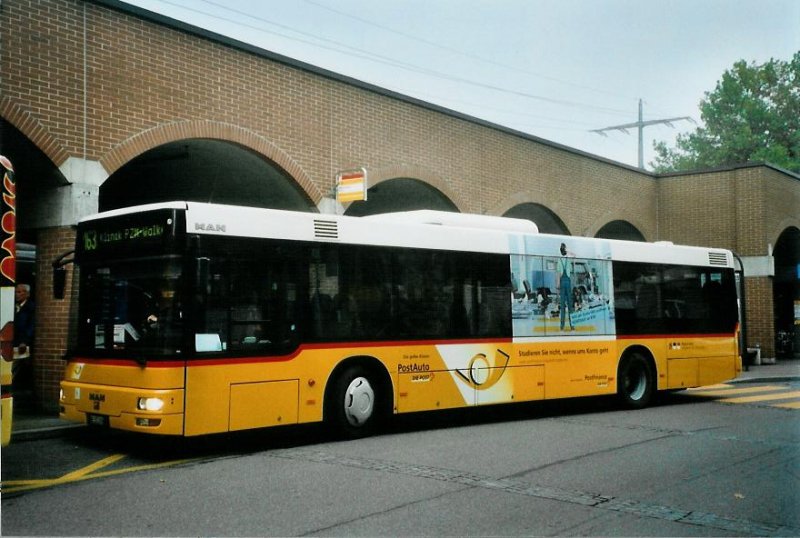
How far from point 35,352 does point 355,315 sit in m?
→ 5.46

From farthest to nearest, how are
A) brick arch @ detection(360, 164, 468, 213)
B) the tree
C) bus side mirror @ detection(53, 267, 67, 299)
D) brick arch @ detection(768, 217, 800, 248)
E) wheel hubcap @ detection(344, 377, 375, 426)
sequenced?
1. the tree
2. brick arch @ detection(768, 217, 800, 248)
3. brick arch @ detection(360, 164, 468, 213)
4. wheel hubcap @ detection(344, 377, 375, 426)
5. bus side mirror @ detection(53, 267, 67, 299)

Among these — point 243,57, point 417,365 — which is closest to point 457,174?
point 243,57

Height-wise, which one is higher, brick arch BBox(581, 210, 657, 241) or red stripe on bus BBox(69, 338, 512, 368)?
brick arch BBox(581, 210, 657, 241)

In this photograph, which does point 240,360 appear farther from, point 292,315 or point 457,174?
point 457,174

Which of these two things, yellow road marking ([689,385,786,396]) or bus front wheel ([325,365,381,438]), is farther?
yellow road marking ([689,385,786,396])

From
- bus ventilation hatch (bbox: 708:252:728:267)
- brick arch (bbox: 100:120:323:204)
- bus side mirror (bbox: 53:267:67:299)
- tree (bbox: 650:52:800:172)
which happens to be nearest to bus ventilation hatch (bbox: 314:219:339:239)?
bus side mirror (bbox: 53:267:67:299)

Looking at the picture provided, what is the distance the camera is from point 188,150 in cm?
1536

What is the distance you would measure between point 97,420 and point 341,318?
302 cm

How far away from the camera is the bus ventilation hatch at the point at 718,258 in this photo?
15.2 meters

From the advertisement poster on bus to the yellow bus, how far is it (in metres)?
0.03

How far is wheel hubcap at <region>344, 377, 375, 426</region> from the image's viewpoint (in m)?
10.0

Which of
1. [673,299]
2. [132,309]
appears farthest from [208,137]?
[673,299]

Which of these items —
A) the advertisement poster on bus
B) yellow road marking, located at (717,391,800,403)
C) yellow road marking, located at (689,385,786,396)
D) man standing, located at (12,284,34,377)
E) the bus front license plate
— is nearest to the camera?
the bus front license plate

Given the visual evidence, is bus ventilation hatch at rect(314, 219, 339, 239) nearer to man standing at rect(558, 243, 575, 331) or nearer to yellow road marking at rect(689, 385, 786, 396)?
man standing at rect(558, 243, 575, 331)
